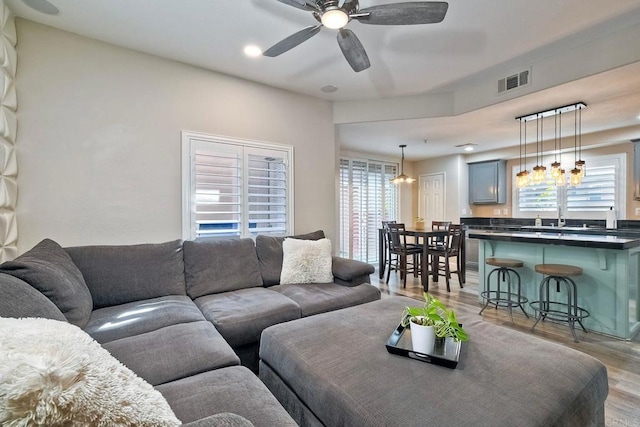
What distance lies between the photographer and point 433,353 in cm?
142

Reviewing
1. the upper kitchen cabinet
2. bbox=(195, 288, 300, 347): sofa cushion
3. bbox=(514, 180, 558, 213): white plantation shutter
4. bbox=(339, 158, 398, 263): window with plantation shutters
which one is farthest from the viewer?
the upper kitchen cabinet

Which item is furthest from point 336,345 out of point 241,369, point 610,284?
point 610,284

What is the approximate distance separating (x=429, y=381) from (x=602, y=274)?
295 centimetres

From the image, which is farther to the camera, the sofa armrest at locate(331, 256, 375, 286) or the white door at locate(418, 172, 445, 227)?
the white door at locate(418, 172, 445, 227)

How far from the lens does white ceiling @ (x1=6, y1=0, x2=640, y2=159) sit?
2275 mm

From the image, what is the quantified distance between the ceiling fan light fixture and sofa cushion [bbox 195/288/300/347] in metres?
2.04

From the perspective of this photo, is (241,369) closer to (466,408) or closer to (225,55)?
(466,408)

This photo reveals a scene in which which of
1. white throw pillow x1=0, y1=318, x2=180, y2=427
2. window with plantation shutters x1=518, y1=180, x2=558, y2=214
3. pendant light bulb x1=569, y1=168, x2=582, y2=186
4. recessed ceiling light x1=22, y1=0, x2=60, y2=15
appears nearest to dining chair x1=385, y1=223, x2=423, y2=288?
pendant light bulb x1=569, y1=168, x2=582, y2=186

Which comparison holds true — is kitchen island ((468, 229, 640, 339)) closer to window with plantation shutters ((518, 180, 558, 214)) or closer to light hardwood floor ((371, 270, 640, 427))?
light hardwood floor ((371, 270, 640, 427))

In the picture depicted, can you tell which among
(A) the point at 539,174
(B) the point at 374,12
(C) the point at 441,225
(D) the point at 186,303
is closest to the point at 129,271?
(D) the point at 186,303

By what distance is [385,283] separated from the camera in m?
4.98

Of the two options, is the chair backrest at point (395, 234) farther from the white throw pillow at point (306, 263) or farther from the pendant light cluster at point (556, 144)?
the white throw pillow at point (306, 263)

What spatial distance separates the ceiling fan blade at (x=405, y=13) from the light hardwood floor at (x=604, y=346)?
260cm

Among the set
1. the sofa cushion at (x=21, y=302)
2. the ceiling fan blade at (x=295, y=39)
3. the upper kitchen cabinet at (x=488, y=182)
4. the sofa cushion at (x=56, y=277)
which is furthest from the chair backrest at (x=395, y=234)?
the sofa cushion at (x=21, y=302)
